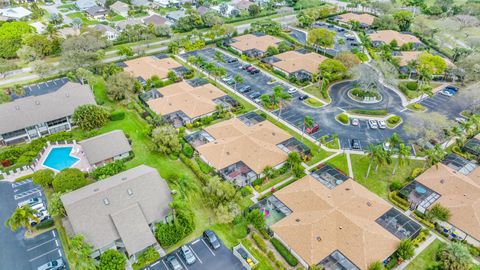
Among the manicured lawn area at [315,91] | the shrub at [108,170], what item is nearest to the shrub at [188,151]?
the shrub at [108,170]

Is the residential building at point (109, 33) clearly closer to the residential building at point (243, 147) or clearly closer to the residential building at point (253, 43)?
the residential building at point (253, 43)

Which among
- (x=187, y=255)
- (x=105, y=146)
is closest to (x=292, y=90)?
(x=105, y=146)

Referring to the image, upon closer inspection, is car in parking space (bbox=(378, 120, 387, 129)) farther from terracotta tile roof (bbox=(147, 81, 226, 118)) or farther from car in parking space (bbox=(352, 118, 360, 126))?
terracotta tile roof (bbox=(147, 81, 226, 118))

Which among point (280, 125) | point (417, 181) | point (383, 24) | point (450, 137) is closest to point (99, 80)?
point (280, 125)

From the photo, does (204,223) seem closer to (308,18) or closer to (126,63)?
(126,63)

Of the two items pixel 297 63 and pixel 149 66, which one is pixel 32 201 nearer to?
pixel 149 66

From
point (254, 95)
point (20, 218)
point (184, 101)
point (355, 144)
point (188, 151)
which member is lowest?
point (188, 151)

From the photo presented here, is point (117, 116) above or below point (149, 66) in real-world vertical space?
below
